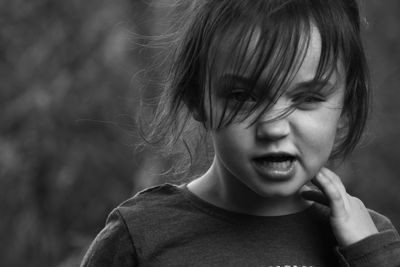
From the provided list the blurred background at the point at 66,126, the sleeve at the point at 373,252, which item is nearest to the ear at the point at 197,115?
the sleeve at the point at 373,252

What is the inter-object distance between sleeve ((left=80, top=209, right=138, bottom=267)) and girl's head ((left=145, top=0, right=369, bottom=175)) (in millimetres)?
297

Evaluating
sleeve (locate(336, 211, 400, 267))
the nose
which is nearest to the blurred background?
sleeve (locate(336, 211, 400, 267))

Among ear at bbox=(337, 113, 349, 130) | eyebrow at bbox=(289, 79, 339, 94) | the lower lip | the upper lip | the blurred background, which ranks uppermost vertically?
eyebrow at bbox=(289, 79, 339, 94)

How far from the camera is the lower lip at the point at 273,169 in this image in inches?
71.0

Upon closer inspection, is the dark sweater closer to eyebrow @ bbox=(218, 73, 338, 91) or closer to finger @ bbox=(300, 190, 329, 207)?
finger @ bbox=(300, 190, 329, 207)

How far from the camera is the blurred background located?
4.33 meters

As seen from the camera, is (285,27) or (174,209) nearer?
(285,27)

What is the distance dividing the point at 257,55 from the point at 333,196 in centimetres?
40

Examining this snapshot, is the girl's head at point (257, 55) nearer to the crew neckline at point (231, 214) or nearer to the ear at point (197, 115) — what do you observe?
the ear at point (197, 115)

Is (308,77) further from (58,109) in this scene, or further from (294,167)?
(58,109)

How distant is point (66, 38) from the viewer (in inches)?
180

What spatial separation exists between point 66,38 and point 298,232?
2810 millimetres

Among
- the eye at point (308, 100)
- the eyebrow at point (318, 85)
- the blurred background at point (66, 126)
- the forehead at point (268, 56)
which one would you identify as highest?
the forehead at point (268, 56)

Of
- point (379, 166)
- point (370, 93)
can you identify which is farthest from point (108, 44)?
point (370, 93)
